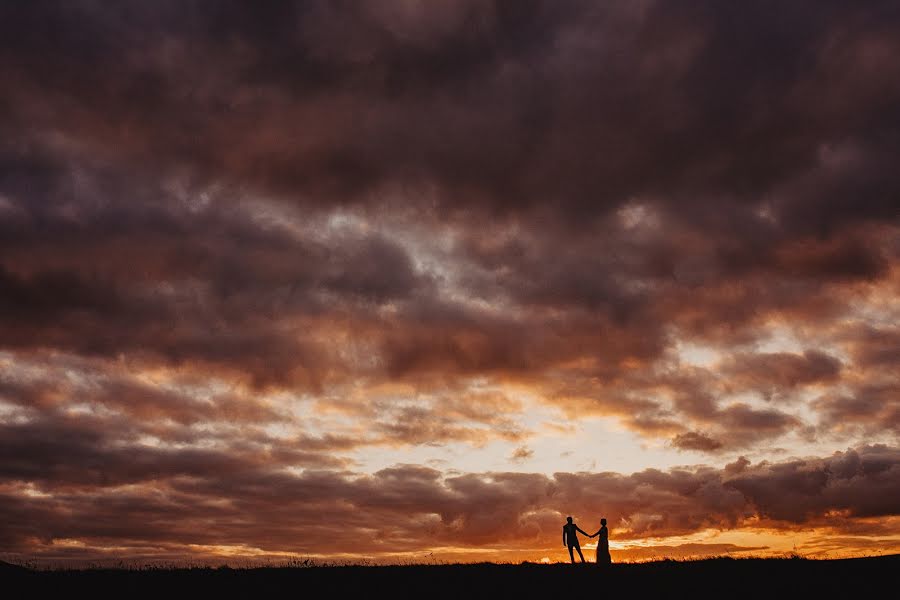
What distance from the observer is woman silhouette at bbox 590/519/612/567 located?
130 ft

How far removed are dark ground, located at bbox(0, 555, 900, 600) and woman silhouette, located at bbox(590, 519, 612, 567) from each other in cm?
175

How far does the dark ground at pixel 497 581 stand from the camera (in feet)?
103

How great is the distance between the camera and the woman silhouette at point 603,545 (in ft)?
130

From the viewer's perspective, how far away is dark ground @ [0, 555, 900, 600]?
31.5 metres

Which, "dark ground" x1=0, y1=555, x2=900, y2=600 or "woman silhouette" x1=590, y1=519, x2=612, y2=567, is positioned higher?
"woman silhouette" x1=590, y1=519, x2=612, y2=567

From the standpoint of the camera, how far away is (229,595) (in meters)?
31.6

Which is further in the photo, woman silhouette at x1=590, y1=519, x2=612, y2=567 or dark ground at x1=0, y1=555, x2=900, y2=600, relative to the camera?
woman silhouette at x1=590, y1=519, x2=612, y2=567

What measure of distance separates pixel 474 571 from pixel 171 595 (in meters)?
13.0

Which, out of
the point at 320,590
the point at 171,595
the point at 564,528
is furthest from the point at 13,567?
the point at 564,528

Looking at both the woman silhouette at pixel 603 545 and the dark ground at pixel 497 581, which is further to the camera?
the woman silhouette at pixel 603 545

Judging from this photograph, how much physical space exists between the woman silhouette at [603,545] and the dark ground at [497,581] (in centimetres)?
175

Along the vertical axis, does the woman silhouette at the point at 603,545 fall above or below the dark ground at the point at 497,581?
above

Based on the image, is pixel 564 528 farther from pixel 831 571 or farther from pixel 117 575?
pixel 117 575

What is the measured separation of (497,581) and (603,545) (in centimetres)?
801
